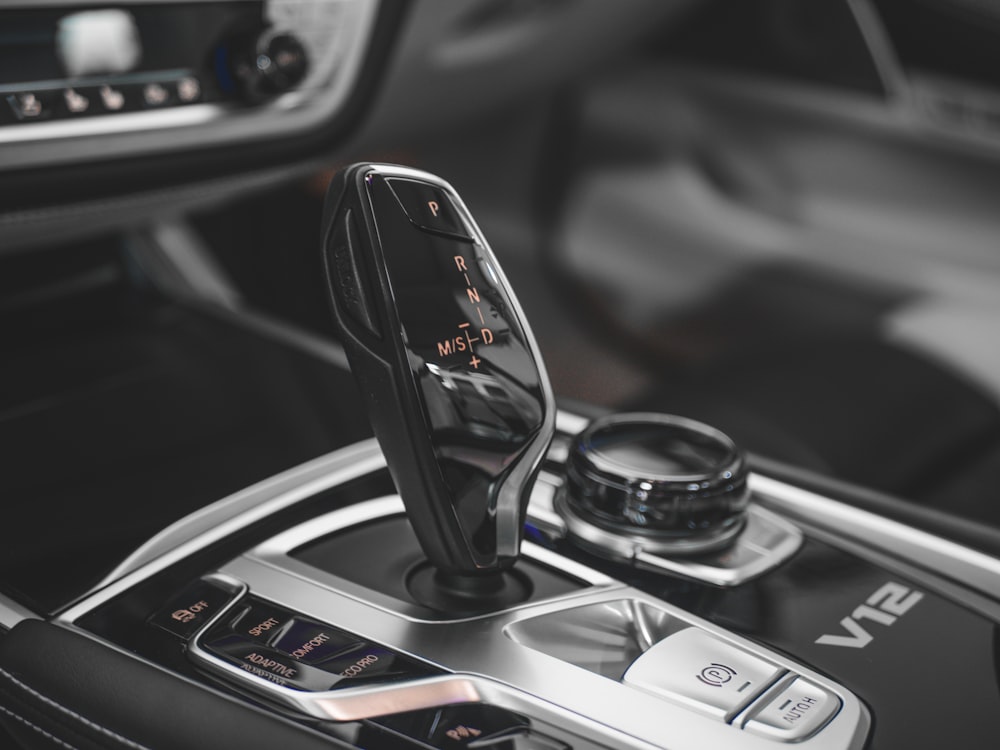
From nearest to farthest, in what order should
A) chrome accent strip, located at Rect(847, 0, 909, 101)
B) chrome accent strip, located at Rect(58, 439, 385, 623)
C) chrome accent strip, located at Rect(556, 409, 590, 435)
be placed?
chrome accent strip, located at Rect(58, 439, 385, 623) → chrome accent strip, located at Rect(556, 409, 590, 435) → chrome accent strip, located at Rect(847, 0, 909, 101)

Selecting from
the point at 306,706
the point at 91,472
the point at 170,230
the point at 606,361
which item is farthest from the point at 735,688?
the point at 606,361

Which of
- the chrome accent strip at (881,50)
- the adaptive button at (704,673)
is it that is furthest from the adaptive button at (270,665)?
the chrome accent strip at (881,50)

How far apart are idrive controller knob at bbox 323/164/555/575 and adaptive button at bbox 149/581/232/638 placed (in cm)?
10

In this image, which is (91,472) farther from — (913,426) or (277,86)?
(913,426)

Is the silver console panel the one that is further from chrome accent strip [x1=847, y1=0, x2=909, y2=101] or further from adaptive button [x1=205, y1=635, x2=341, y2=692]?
chrome accent strip [x1=847, y1=0, x2=909, y2=101]

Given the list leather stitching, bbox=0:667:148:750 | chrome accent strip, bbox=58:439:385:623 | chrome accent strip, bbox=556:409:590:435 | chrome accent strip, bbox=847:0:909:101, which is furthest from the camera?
chrome accent strip, bbox=847:0:909:101

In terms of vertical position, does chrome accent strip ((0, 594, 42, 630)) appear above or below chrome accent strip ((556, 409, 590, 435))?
above

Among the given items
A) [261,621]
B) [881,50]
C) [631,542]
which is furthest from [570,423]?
[881,50]

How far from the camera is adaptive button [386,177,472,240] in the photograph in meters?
0.44

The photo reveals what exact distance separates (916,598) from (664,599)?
13cm

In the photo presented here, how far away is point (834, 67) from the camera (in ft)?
4.64

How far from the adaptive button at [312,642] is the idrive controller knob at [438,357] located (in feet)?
0.17

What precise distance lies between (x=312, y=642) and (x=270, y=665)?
23mm

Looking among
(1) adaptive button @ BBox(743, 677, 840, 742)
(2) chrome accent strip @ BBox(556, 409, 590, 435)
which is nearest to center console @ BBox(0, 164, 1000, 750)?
(1) adaptive button @ BBox(743, 677, 840, 742)
